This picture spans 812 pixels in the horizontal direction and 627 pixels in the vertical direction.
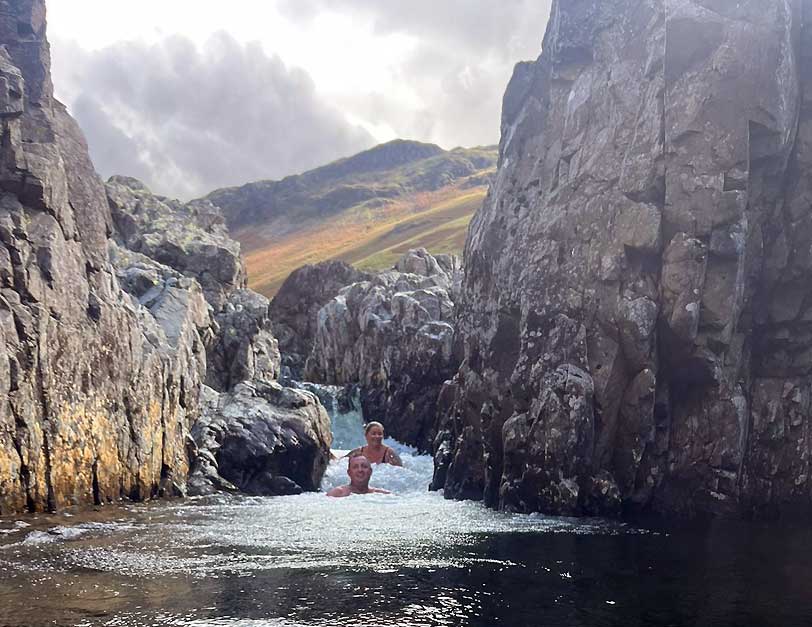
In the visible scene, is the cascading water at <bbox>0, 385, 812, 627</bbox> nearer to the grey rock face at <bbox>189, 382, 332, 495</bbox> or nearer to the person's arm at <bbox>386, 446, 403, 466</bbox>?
the grey rock face at <bbox>189, 382, 332, 495</bbox>

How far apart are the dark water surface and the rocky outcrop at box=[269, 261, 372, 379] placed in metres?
70.6

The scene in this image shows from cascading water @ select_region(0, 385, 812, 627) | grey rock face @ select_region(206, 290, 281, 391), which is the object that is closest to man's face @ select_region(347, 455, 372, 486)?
cascading water @ select_region(0, 385, 812, 627)

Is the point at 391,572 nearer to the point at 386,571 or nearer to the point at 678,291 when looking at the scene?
the point at 386,571

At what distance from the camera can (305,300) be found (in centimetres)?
10350

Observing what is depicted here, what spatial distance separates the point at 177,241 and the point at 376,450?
3195 centimetres

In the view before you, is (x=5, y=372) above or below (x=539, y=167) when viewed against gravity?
below

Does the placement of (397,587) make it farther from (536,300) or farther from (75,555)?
(536,300)

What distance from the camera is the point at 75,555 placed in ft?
65.5

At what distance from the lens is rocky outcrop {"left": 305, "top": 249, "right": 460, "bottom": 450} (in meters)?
62.2

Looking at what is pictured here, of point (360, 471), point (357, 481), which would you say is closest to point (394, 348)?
point (357, 481)

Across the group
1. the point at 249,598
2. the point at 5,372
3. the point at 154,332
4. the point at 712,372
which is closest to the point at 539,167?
the point at 712,372

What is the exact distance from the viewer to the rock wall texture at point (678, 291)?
3077 cm

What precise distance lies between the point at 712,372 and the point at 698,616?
654 inches

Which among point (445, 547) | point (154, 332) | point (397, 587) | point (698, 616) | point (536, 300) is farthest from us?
point (154, 332)
